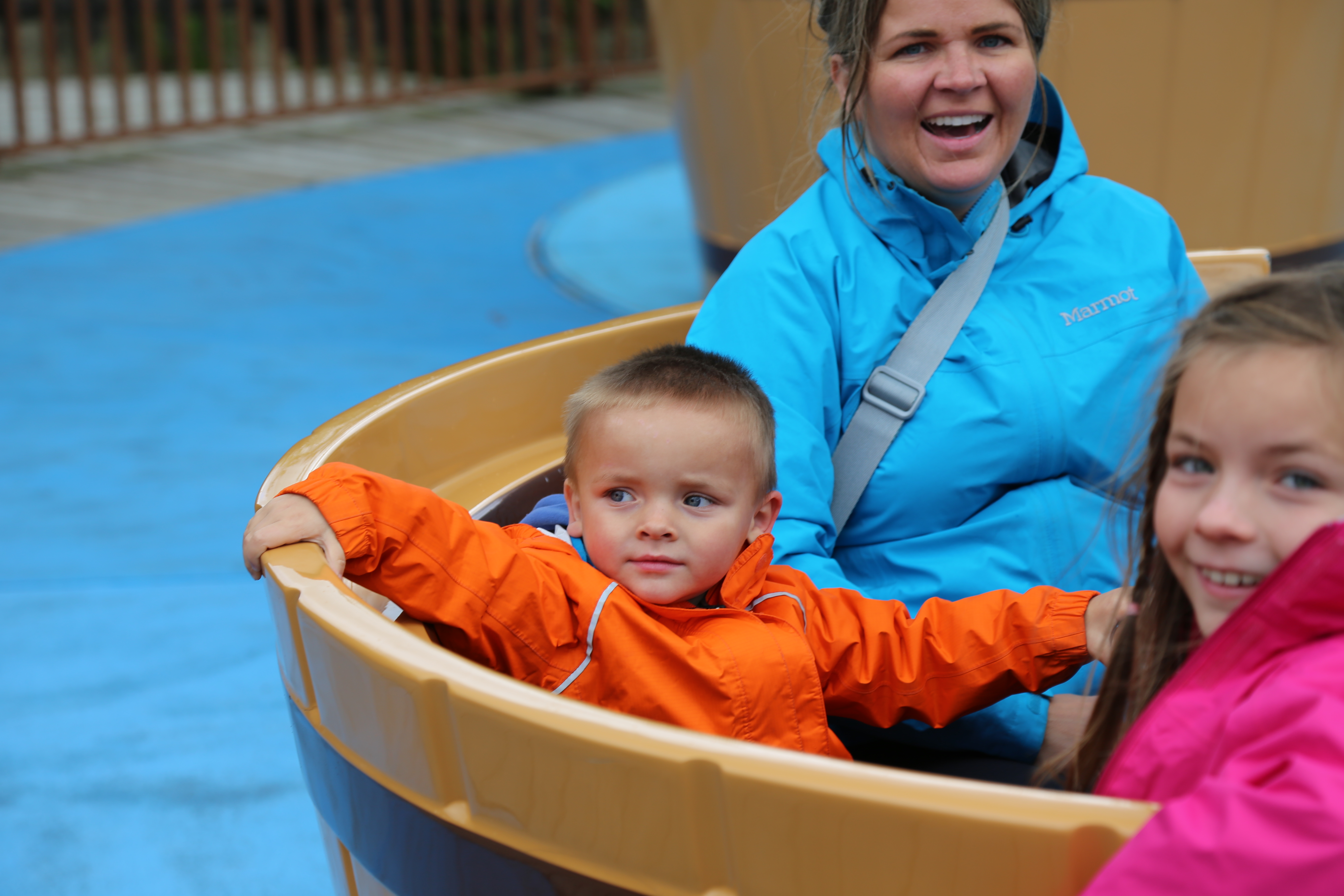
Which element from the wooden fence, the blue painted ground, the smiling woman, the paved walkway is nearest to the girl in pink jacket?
the smiling woman

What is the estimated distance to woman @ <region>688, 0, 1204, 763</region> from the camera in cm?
113

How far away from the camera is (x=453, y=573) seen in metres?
0.91

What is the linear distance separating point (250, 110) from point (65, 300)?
10.5 ft

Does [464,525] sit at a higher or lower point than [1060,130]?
lower

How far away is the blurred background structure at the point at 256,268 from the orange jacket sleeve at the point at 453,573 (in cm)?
56

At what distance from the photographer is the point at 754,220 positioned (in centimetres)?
311

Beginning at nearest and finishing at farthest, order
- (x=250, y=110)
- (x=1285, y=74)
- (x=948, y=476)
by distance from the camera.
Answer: (x=948, y=476)
(x=1285, y=74)
(x=250, y=110)

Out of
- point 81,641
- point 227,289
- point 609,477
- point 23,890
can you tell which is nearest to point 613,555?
point 609,477

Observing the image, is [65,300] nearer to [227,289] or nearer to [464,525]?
[227,289]

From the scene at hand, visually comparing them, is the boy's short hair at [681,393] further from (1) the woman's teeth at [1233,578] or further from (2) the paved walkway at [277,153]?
(2) the paved walkway at [277,153]

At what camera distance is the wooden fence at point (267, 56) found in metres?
6.74

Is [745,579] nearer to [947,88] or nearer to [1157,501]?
[1157,501]

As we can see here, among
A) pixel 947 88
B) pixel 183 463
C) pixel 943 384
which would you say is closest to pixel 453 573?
pixel 943 384

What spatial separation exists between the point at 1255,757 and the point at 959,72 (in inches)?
27.9
